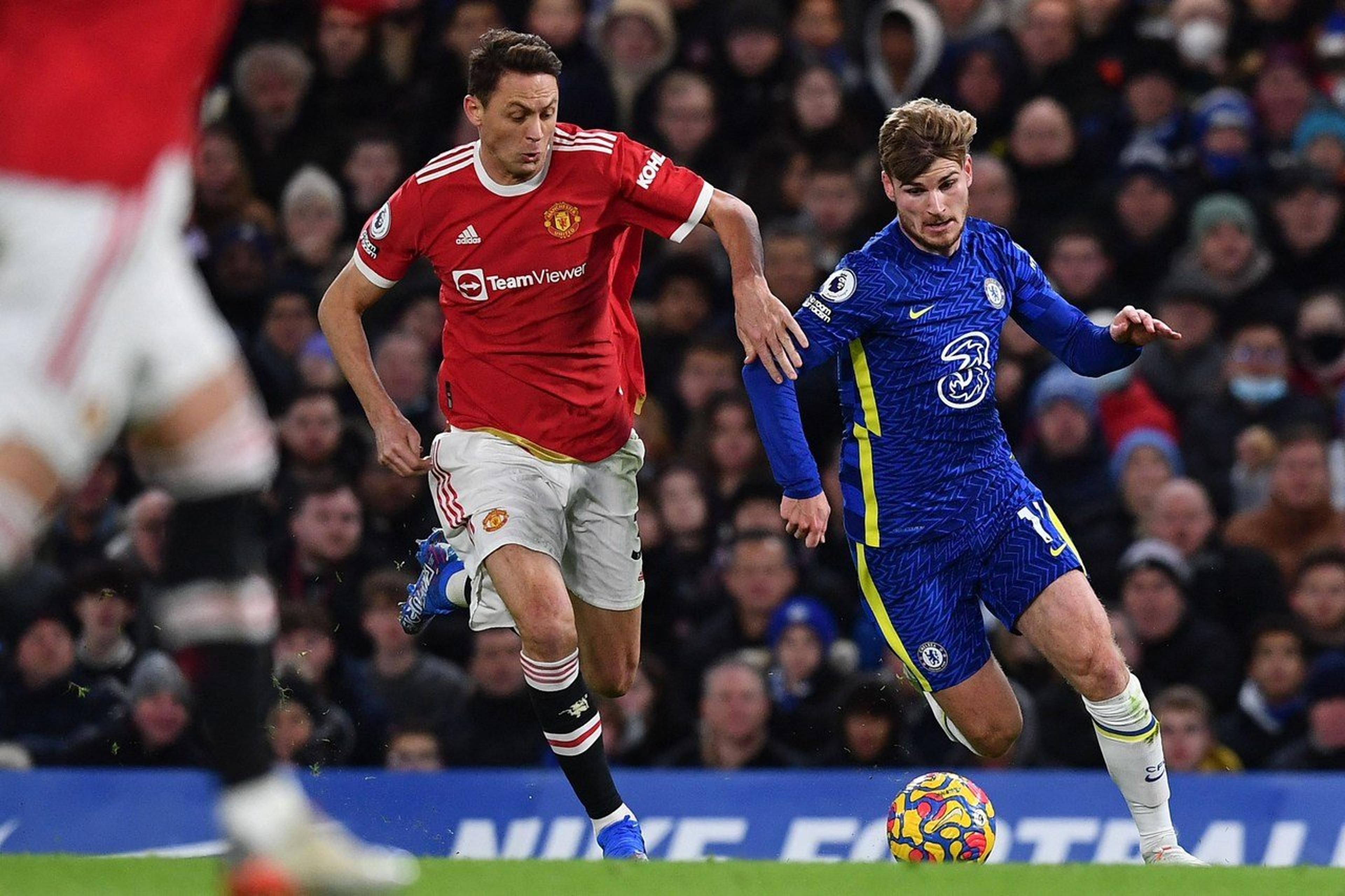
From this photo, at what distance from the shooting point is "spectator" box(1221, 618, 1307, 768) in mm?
8930

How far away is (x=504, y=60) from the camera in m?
6.79

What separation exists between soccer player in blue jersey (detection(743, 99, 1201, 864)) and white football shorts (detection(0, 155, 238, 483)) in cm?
309

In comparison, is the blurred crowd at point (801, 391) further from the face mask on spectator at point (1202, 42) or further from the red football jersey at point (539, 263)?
the red football jersey at point (539, 263)

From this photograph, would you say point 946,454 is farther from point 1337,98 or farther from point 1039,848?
point 1337,98

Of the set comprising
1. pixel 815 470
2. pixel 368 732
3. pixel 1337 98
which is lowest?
pixel 368 732

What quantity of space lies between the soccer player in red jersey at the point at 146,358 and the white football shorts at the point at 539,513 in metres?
3.05

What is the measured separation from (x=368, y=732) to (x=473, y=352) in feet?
9.59

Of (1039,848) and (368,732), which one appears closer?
(1039,848)

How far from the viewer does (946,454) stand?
6723mm

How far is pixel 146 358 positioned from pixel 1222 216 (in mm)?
7855

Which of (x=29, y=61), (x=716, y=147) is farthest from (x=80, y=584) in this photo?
(x=29, y=61)

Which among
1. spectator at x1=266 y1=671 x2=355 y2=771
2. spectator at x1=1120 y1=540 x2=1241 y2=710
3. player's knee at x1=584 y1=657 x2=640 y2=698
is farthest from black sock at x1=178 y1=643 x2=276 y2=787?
spectator at x1=1120 y1=540 x2=1241 y2=710

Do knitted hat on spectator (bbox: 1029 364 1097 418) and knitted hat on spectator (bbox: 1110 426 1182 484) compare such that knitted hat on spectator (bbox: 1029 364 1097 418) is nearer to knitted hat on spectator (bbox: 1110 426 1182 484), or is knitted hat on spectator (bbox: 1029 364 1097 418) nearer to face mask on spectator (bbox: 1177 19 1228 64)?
knitted hat on spectator (bbox: 1110 426 1182 484)

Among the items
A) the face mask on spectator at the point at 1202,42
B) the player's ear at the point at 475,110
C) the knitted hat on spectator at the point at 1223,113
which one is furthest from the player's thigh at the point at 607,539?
the face mask on spectator at the point at 1202,42
